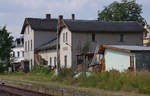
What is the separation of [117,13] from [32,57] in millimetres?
26073

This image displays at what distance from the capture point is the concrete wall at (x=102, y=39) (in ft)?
158

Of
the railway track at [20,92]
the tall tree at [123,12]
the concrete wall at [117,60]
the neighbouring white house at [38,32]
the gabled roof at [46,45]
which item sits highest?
the tall tree at [123,12]

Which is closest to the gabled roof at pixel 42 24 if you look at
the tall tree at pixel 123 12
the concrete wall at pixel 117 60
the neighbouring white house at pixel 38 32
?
the neighbouring white house at pixel 38 32

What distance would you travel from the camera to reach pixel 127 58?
3075 cm

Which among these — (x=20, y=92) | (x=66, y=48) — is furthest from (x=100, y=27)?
(x=20, y=92)

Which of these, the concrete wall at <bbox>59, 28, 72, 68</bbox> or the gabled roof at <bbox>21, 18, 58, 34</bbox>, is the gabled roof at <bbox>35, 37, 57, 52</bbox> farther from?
the concrete wall at <bbox>59, 28, 72, 68</bbox>

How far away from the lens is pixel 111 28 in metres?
49.9

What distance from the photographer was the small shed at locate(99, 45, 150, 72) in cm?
2953

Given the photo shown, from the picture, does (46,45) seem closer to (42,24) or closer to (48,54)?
(48,54)

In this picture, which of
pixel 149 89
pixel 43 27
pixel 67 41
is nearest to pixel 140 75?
pixel 149 89

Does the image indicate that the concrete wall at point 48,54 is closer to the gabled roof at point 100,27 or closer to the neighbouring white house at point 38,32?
the neighbouring white house at point 38,32

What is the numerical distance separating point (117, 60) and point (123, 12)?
50.3m

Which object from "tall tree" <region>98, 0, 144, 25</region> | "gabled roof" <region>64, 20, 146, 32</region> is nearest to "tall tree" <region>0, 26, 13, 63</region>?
"gabled roof" <region>64, 20, 146, 32</region>

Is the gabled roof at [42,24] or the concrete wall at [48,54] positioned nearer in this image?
the concrete wall at [48,54]
